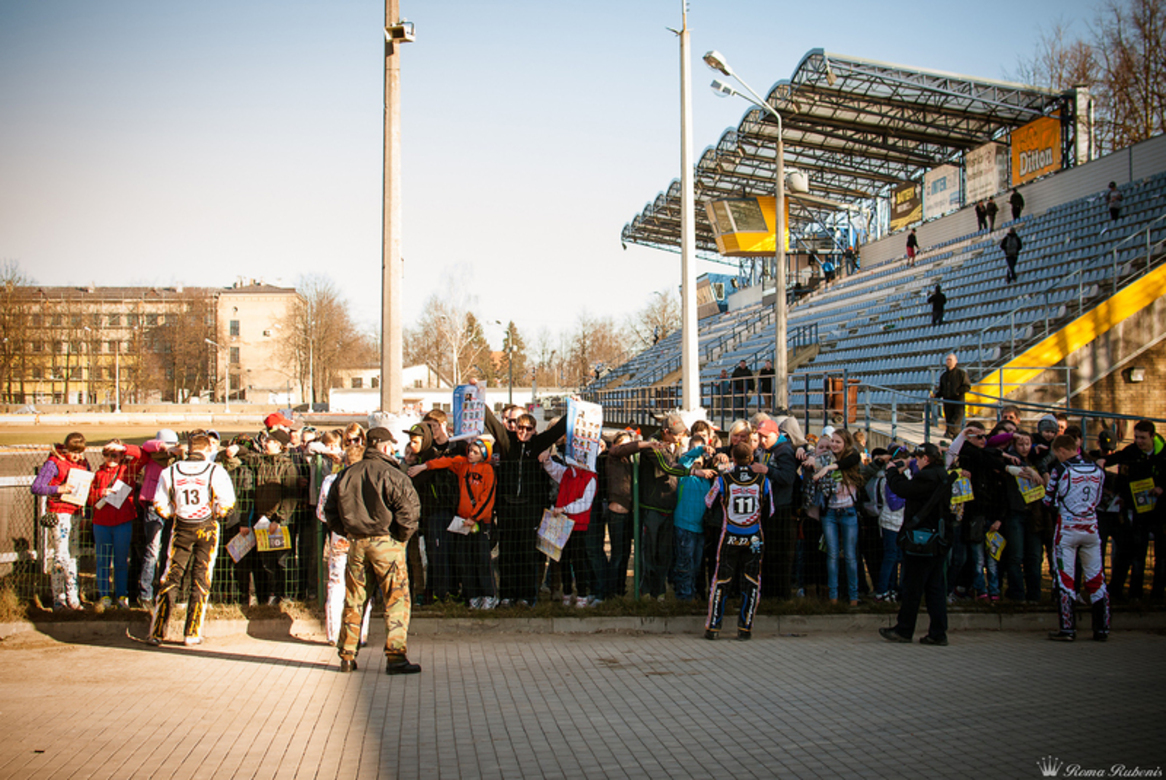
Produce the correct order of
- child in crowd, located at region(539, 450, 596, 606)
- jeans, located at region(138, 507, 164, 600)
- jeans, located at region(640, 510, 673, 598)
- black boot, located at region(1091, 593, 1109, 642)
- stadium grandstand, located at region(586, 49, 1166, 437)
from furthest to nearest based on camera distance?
1. stadium grandstand, located at region(586, 49, 1166, 437)
2. jeans, located at region(640, 510, 673, 598)
3. child in crowd, located at region(539, 450, 596, 606)
4. jeans, located at region(138, 507, 164, 600)
5. black boot, located at region(1091, 593, 1109, 642)

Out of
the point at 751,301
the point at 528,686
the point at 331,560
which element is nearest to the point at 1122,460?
the point at 528,686

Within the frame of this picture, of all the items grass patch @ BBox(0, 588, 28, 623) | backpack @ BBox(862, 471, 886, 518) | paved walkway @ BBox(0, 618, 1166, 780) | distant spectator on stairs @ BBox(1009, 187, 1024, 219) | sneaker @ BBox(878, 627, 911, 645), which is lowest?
sneaker @ BBox(878, 627, 911, 645)

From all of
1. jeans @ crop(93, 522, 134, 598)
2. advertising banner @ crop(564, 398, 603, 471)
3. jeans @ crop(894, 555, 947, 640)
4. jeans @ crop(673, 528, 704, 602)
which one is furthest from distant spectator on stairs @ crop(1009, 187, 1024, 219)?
jeans @ crop(93, 522, 134, 598)

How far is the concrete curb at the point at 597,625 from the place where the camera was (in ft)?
24.6

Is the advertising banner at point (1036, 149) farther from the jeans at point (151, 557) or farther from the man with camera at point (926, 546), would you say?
the jeans at point (151, 557)

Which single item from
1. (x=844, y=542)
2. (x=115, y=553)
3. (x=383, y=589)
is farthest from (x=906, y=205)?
(x=115, y=553)

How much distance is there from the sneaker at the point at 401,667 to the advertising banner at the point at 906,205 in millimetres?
36511

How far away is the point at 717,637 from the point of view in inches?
303

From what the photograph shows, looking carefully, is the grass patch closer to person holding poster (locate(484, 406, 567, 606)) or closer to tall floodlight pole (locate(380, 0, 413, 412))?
tall floodlight pole (locate(380, 0, 413, 412))

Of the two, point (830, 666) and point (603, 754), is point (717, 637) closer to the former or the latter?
point (830, 666)

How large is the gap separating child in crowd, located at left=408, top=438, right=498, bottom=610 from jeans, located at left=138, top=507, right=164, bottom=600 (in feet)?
8.67

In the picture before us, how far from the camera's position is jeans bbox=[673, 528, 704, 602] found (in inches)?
328

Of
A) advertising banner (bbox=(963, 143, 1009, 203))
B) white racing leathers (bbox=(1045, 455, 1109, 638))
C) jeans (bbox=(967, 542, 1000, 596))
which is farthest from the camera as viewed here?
advertising banner (bbox=(963, 143, 1009, 203))

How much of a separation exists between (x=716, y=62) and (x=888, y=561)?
9884mm
